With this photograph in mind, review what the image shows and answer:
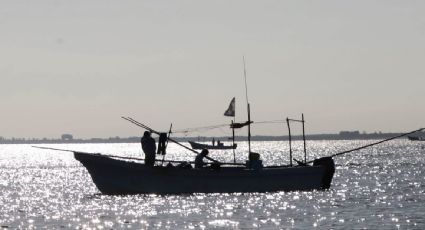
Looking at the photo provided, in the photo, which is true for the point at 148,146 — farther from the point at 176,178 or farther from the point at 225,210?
the point at 225,210

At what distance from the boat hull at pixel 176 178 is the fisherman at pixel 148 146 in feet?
1.60

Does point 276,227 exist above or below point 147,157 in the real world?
below

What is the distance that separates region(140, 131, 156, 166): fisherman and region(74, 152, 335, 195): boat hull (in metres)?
0.49

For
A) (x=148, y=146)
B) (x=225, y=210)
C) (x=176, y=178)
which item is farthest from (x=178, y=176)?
(x=225, y=210)

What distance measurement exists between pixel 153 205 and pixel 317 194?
954 centimetres

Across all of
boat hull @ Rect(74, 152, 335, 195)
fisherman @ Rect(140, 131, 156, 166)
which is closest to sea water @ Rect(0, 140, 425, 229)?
boat hull @ Rect(74, 152, 335, 195)

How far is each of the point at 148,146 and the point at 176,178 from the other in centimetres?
245

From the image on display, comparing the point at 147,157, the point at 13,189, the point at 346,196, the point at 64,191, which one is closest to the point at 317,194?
the point at 346,196

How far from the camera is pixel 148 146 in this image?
41.2m

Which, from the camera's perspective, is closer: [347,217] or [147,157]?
[347,217]

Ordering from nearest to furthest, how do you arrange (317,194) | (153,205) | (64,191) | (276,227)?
1. (276,227)
2. (153,205)
3. (317,194)
4. (64,191)

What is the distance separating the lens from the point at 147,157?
42094 mm

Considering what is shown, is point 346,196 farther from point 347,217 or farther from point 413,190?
point 347,217

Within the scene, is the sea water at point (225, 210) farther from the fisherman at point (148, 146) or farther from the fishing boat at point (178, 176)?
the fisherman at point (148, 146)
